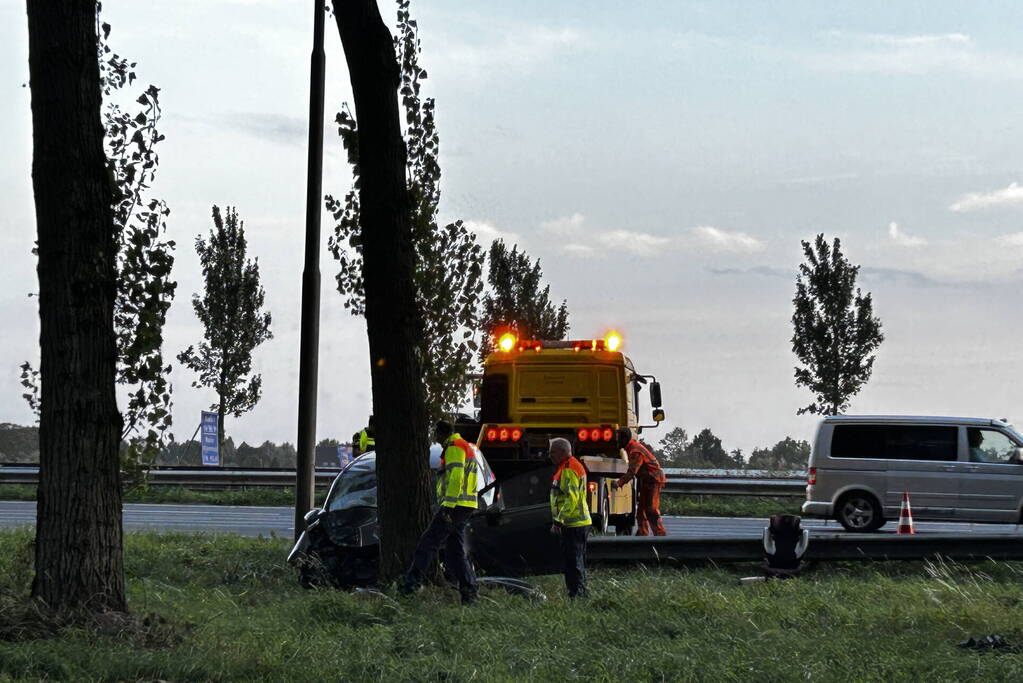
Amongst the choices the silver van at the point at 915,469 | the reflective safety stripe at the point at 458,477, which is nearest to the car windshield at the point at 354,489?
the reflective safety stripe at the point at 458,477

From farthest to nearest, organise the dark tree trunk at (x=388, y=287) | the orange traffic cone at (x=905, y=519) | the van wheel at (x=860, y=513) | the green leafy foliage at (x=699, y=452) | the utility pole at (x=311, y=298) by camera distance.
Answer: the green leafy foliage at (x=699, y=452), the van wheel at (x=860, y=513), the orange traffic cone at (x=905, y=519), the utility pole at (x=311, y=298), the dark tree trunk at (x=388, y=287)

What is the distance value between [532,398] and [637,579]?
6876 millimetres

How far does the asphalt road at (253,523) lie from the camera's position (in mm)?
23375

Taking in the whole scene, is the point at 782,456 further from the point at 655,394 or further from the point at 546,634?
the point at 546,634

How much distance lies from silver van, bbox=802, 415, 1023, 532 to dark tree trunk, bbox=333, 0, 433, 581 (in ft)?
36.4

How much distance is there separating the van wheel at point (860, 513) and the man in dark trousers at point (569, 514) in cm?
1011

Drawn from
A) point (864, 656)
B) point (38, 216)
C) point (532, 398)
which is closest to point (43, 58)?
point (38, 216)

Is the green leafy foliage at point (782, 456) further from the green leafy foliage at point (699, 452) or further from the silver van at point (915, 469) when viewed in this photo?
the silver van at point (915, 469)

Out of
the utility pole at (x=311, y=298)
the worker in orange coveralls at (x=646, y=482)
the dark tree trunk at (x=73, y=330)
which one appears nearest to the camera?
the dark tree trunk at (x=73, y=330)

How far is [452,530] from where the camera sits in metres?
12.3

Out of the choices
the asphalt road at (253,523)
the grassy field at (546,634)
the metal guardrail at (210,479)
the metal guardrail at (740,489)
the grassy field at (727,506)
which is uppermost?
the metal guardrail at (210,479)

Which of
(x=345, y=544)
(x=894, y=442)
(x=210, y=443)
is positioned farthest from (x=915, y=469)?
(x=210, y=443)

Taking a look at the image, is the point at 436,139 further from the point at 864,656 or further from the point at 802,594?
the point at 864,656

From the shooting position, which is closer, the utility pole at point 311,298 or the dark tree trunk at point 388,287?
the dark tree trunk at point 388,287
